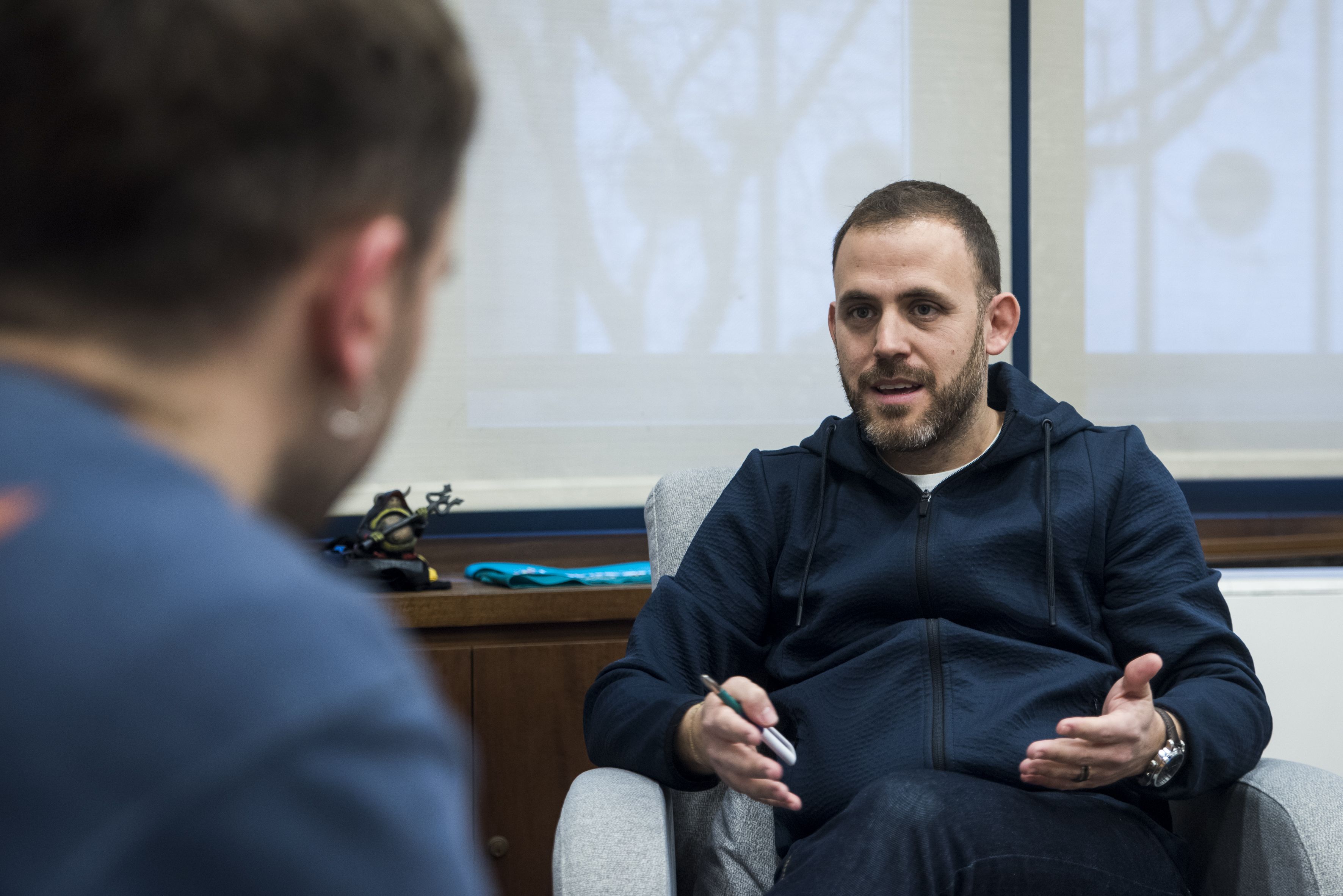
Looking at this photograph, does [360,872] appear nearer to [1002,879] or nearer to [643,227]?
[1002,879]

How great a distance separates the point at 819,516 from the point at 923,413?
0.21 m

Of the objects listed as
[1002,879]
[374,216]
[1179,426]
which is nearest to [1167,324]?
[1179,426]

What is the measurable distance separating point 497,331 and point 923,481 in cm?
103

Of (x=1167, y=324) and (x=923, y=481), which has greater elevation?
(x=1167, y=324)

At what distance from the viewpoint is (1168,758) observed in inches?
50.2

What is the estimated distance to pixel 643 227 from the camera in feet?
7.55

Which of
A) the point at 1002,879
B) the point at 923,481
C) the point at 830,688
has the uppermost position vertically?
the point at 923,481

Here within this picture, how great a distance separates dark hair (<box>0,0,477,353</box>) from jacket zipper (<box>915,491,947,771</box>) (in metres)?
1.15

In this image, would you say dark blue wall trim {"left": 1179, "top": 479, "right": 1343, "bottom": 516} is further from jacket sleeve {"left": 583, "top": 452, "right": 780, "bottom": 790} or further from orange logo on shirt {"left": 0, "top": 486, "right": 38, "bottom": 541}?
orange logo on shirt {"left": 0, "top": 486, "right": 38, "bottom": 541}

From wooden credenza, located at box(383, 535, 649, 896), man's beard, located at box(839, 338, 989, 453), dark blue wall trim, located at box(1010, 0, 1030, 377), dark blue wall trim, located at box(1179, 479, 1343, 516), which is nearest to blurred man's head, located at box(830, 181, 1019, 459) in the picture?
man's beard, located at box(839, 338, 989, 453)

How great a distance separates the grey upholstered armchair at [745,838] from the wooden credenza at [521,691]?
386 millimetres

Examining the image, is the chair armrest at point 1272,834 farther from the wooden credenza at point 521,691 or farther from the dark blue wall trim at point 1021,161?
the dark blue wall trim at point 1021,161

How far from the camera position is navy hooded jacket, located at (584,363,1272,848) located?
1385 millimetres

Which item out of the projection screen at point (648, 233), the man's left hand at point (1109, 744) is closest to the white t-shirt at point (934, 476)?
the man's left hand at point (1109, 744)
